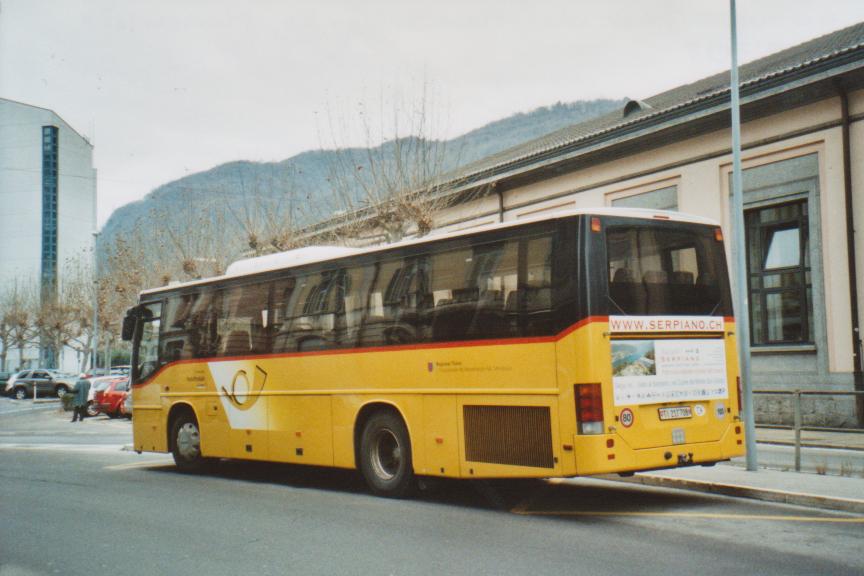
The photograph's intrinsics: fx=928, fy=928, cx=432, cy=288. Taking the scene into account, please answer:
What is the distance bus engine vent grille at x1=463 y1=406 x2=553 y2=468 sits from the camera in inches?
375

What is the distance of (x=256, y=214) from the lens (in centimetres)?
3262

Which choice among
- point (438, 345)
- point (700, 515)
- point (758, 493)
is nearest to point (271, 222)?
point (438, 345)

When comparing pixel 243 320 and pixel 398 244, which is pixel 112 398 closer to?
pixel 243 320

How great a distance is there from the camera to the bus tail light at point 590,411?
29.9ft

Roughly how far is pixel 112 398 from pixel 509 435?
28823 mm

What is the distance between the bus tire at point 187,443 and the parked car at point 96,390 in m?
21.7

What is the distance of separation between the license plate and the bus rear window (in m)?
1.01

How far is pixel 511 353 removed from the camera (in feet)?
32.3

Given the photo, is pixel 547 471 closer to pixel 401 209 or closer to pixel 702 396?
pixel 702 396

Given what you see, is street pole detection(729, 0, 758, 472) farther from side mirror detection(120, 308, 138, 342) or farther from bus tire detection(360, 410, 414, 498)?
side mirror detection(120, 308, 138, 342)

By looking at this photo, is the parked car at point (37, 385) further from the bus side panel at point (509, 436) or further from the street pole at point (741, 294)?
the bus side panel at point (509, 436)

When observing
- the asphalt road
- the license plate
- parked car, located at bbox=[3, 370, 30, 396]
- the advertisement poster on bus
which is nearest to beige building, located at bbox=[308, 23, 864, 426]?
the advertisement poster on bus

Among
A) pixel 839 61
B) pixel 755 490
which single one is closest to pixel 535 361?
pixel 755 490

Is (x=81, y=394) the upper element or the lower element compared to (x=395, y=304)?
lower
